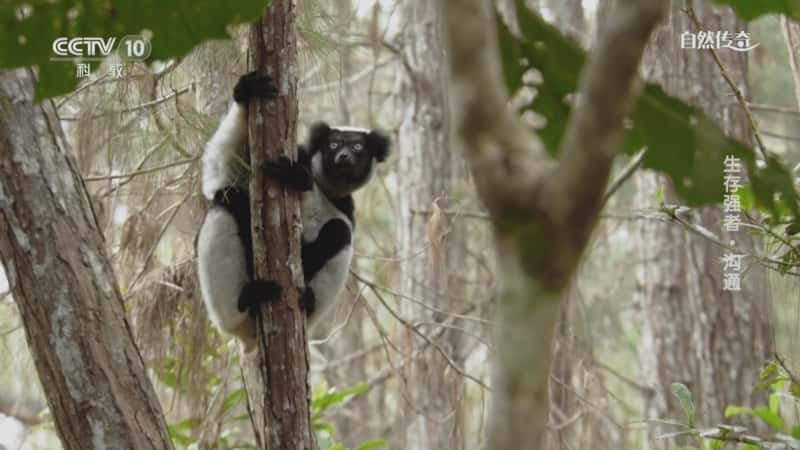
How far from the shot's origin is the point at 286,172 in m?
3.74

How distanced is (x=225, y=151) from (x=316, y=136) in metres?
1.53

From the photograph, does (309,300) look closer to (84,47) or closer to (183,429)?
(183,429)

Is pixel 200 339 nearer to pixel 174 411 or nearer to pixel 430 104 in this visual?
pixel 174 411

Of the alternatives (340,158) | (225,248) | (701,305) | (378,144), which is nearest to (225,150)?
(225,248)

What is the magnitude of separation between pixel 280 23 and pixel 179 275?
2.33 meters

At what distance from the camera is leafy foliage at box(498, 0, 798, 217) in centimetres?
122

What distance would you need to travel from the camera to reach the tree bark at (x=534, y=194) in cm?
69

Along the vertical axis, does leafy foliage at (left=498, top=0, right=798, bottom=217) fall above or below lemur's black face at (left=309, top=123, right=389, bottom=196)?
below

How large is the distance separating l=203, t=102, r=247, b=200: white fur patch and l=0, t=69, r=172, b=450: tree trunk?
0.84 m

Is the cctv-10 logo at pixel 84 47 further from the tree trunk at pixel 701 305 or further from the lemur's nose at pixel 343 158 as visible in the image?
the tree trunk at pixel 701 305

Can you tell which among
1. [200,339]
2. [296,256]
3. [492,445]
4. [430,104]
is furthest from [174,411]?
[492,445]

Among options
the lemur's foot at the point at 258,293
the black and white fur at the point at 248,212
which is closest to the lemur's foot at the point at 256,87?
the black and white fur at the point at 248,212

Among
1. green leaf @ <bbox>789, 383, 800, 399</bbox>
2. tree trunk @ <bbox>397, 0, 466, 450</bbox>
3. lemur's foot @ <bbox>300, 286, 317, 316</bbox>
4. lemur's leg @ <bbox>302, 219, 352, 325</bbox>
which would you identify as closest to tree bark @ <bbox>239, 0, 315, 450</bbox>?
lemur's foot @ <bbox>300, 286, 317, 316</bbox>

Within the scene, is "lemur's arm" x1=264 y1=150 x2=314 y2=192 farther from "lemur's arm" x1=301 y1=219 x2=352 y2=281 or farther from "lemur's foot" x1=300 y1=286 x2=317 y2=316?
"lemur's arm" x1=301 y1=219 x2=352 y2=281
